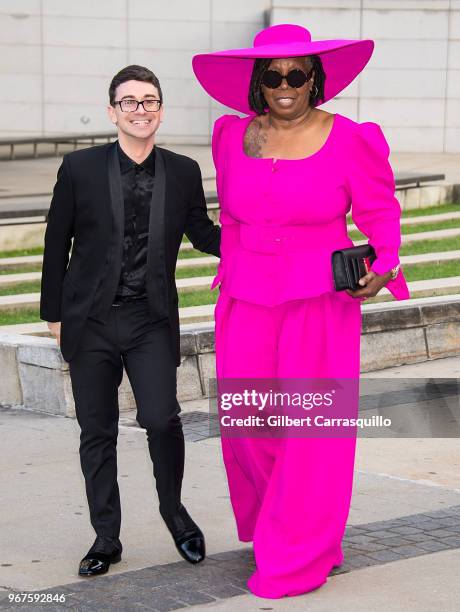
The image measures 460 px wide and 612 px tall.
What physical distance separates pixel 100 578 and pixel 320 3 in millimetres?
21656

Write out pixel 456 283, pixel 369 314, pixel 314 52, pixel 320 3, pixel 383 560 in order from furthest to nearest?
pixel 320 3 → pixel 456 283 → pixel 369 314 → pixel 383 560 → pixel 314 52

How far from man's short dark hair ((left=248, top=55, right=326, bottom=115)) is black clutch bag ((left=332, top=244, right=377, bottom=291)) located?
0.64 m

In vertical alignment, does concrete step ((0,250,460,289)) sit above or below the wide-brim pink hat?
below

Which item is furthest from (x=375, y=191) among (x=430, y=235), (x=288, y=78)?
(x=430, y=235)

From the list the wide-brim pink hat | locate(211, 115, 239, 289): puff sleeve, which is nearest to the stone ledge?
locate(211, 115, 239, 289): puff sleeve

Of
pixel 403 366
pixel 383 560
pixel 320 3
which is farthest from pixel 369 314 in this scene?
pixel 320 3

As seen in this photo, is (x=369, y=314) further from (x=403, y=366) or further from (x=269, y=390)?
(x=269, y=390)

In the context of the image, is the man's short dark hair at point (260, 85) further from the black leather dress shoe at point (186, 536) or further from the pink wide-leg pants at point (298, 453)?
the black leather dress shoe at point (186, 536)

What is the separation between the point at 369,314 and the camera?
8.77 metres

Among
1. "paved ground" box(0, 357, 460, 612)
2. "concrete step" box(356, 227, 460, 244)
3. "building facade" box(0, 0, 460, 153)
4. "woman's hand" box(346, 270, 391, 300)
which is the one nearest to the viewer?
"paved ground" box(0, 357, 460, 612)

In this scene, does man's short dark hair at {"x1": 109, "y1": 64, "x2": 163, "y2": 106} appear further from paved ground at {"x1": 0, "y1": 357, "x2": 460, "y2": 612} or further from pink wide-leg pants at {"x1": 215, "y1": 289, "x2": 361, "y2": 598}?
paved ground at {"x1": 0, "y1": 357, "x2": 460, "y2": 612}

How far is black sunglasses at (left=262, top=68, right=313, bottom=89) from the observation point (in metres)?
4.74

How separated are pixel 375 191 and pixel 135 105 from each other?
947mm

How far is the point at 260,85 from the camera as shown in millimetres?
4898
